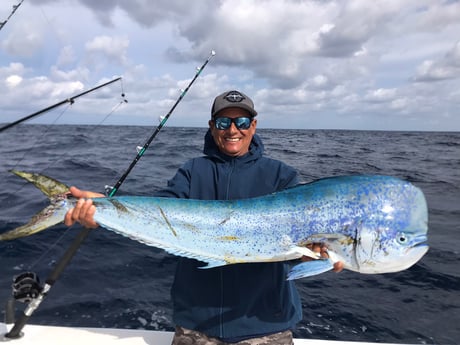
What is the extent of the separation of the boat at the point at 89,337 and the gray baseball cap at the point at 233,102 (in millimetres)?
2048

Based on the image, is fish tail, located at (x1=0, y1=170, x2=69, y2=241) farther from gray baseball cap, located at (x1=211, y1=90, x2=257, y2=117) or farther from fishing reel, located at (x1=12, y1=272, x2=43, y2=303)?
gray baseball cap, located at (x1=211, y1=90, x2=257, y2=117)

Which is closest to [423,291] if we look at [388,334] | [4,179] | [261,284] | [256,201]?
[388,334]

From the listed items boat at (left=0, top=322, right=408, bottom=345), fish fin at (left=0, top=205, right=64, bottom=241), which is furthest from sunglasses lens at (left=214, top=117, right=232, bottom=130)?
boat at (left=0, top=322, right=408, bottom=345)

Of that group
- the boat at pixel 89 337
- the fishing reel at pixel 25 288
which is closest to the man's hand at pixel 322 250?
the boat at pixel 89 337

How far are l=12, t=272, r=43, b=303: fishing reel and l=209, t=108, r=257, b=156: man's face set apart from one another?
1867 mm

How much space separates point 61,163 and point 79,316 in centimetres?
1117

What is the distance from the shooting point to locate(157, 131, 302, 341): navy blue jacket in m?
2.51

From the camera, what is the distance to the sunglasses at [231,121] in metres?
2.70

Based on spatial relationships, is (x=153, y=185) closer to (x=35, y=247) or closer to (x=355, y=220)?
(x=35, y=247)

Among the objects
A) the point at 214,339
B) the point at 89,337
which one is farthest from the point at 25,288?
the point at 214,339

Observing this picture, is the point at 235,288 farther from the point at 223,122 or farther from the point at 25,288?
the point at 25,288

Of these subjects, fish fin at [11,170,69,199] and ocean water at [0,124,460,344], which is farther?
ocean water at [0,124,460,344]

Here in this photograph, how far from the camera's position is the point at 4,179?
37.8 feet

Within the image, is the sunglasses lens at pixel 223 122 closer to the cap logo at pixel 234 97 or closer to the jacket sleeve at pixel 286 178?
the cap logo at pixel 234 97
